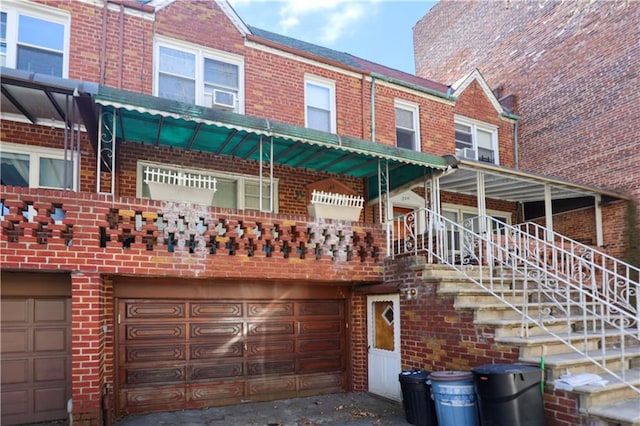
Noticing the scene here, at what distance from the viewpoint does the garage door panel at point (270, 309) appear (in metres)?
7.88

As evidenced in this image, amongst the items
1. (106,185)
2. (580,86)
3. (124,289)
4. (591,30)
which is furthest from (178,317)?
(591,30)

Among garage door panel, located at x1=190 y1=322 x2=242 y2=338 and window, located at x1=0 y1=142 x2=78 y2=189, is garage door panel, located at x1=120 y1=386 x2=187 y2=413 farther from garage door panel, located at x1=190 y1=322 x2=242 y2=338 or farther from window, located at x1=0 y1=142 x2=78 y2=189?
window, located at x1=0 y1=142 x2=78 y2=189

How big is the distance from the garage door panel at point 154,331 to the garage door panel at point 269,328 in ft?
3.73

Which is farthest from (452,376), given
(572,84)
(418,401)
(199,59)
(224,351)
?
(572,84)

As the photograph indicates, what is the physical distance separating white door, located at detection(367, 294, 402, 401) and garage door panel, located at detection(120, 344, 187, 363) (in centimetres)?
334

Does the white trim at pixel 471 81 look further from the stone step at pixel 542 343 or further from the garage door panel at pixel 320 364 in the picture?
the stone step at pixel 542 343

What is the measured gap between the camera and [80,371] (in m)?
5.48

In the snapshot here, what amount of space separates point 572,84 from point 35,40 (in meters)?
12.6

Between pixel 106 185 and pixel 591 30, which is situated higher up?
pixel 591 30

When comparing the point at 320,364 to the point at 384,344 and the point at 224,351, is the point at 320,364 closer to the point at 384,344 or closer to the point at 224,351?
the point at 384,344

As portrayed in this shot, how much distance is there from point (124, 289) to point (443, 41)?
51.6ft

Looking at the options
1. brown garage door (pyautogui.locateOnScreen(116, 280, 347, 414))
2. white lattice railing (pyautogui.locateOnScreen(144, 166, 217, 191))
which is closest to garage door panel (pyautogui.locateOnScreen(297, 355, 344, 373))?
brown garage door (pyautogui.locateOnScreen(116, 280, 347, 414))

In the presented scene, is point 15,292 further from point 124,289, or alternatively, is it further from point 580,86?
point 580,86

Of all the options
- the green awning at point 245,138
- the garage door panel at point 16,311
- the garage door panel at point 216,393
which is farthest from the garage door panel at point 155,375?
the green awning at point 245,138
